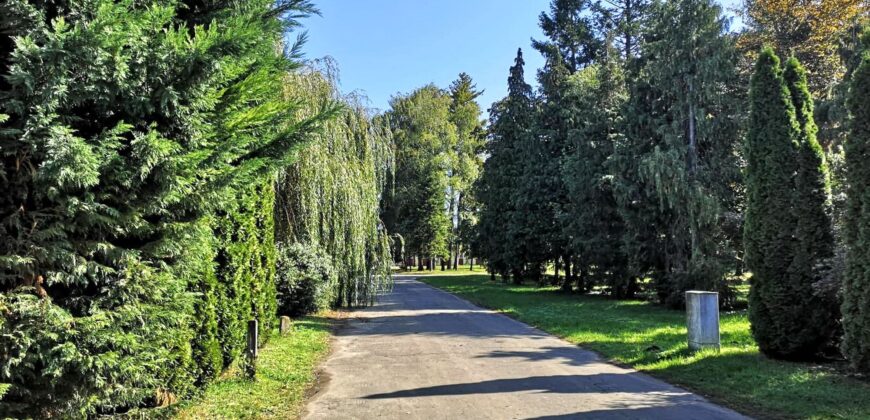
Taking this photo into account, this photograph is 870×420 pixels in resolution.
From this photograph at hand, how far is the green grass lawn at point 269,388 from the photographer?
20.3 feet

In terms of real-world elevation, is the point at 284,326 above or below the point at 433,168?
below

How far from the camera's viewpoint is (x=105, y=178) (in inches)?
144

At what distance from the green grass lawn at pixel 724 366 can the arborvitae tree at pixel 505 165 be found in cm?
1499

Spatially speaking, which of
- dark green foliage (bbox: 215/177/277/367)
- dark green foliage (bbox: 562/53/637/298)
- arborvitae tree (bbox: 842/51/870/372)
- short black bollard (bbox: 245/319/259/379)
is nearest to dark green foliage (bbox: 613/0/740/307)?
dark green foliage (bbox: 562/53/637/298)

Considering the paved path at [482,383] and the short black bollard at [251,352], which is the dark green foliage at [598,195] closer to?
the paved path at [482,383]

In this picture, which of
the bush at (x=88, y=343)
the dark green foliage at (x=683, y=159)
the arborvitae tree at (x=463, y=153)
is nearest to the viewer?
the bush at (x=88, y=343)

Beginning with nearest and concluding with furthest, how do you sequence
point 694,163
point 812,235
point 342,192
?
point 812,235, point 342,192, point 694,163

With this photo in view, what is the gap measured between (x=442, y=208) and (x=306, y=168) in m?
39.5

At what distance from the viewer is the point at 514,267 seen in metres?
30.4

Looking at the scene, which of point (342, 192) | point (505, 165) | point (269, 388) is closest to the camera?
point (269, 388)

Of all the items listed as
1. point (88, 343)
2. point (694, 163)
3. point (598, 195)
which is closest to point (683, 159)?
point (694, 163)

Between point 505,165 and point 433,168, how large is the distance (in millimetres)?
15842

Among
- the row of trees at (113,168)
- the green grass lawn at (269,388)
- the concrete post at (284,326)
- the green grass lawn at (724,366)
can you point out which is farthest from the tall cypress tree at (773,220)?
the concrete post at (284,326)

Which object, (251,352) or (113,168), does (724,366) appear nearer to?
(251,352)
